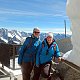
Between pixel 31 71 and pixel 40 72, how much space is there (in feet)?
1.58

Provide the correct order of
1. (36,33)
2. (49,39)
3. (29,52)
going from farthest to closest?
(29,52)
(36,33)
(49,39)

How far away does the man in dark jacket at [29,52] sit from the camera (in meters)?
7.06

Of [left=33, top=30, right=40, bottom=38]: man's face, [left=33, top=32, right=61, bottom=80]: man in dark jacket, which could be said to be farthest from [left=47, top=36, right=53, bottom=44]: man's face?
[left=33, top=30, right=40, bottom=38]: man's face

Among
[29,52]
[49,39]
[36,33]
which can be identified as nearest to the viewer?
[49,39]

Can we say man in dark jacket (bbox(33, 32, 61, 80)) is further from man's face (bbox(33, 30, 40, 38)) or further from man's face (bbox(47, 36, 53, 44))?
man's face (bbox(33, 30, 40, 38))

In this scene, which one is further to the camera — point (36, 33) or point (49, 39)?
point (36, 33)

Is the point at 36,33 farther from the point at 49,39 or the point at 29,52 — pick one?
the point at 29,52

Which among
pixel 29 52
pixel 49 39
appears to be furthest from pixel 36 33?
pixel 29 52

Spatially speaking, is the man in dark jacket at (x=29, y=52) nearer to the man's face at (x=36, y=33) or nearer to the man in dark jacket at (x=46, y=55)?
the man's face at (x=36, y=33)

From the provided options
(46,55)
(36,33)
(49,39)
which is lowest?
(46,55)

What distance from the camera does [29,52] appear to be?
23.3ft

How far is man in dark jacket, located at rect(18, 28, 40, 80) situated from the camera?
706 cm

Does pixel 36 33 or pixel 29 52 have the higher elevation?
pixel 36 33

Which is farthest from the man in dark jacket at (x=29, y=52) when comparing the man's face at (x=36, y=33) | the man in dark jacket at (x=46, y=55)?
the man in dark jacket at (x=46, y=55)
